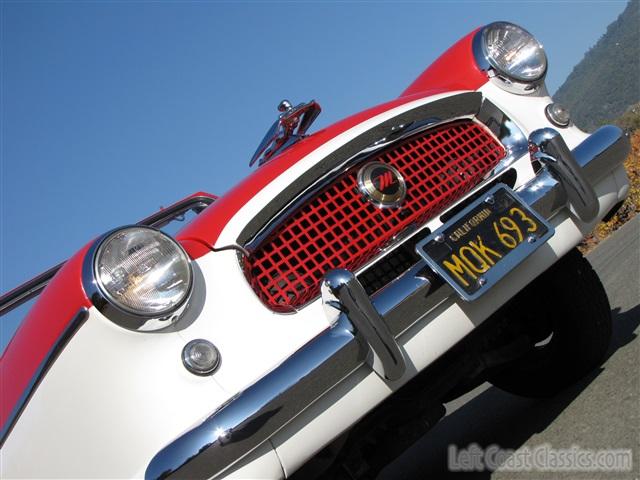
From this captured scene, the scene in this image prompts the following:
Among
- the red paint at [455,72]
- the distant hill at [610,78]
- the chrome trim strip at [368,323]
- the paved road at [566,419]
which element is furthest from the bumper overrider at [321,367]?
the distant hill at [610,78]

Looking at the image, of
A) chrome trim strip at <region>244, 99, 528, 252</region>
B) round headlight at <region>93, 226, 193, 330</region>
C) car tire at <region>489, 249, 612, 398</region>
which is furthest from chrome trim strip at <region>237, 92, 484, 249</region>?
car tire at <region>489, 249, 612, 398</region>

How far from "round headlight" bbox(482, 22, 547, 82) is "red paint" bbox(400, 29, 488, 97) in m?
0.08

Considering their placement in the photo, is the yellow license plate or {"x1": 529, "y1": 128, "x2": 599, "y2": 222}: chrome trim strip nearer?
the yellow license plate

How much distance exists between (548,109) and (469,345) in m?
1.02

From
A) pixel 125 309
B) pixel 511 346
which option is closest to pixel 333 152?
pixel 125 309

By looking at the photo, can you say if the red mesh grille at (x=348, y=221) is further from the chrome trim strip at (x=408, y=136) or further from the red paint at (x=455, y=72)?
the red paint at (x=455, y=72)

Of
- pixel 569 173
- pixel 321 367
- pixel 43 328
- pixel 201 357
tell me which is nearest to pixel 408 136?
pixel 569 173

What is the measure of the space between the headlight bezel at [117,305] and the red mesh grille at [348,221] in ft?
1.06

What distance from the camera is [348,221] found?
249 cm

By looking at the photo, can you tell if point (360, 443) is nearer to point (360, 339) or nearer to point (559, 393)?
point (360, 339)

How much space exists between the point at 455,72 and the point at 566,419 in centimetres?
150

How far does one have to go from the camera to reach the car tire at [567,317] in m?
2.80

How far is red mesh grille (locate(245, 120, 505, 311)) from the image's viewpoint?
2363mm

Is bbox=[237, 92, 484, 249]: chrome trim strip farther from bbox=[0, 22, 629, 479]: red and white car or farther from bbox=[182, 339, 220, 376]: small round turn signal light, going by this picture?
bbox=[182, 339, 220, 376]: small round turn signal light
